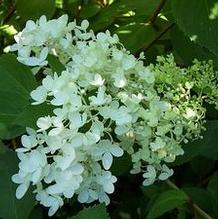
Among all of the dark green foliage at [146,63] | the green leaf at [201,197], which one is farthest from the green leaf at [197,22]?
the green leaf at [201,197]

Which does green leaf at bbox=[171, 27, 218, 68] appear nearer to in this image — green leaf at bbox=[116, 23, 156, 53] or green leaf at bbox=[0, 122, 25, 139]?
green leaf at bbox=[116, 23, 156, 53]

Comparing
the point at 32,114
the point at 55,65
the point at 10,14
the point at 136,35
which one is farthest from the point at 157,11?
the point at 32,114

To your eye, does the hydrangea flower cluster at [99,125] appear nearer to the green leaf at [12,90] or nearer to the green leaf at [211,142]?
the green leaf at [12,90]

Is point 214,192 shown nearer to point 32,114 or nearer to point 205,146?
point 205,146

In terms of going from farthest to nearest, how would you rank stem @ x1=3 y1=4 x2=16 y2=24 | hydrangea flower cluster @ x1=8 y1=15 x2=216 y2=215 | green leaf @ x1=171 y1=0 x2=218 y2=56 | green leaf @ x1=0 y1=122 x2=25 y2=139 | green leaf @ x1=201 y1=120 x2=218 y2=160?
stem @ x1=3 y1=4 x2=16 y2=24, green leaf @ x1=201 y1=120 x2=218 y2=160, green leaf @ x1=171 y1=0 x2=218 y2=56, green leaf @ x1=0 y1=122 x2=25 y2=139, hydrangea flower cluster @ x1=8 y1=15 x2=216 y2=215

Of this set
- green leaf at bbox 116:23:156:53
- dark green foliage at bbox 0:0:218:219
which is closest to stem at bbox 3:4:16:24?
dark green foliage at bbox 0:0:218:219

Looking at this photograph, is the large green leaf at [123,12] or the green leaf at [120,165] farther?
the large green leaf at [123,12]

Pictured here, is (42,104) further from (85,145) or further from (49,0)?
(49,0)
